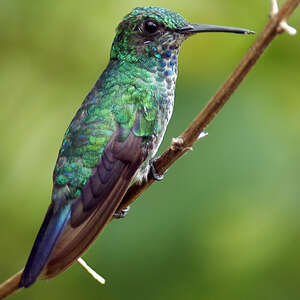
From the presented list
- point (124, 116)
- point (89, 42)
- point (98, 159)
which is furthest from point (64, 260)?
point (89, 42)

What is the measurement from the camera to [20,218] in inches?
→ 115

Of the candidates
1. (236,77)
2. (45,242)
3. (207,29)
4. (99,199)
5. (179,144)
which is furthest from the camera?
(207,29)

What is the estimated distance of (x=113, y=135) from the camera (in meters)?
2.62

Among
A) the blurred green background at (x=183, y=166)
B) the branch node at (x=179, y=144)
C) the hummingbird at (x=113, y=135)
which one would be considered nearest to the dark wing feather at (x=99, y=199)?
the hummingbird at (x=113, y=135)

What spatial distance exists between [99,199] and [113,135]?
0.32 meters

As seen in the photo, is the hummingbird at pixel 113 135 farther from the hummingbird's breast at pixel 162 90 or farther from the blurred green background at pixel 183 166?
the blurred green background at pixel 183 166

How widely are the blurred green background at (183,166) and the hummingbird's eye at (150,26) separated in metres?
0.19

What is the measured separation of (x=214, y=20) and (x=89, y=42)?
635 mm

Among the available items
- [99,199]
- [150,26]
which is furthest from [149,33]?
[99,199]

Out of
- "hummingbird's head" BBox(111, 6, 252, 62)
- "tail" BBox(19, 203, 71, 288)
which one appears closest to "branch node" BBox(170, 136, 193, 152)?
"tail" BBox(19, 203, 71, 288)

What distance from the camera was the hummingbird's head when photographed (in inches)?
112

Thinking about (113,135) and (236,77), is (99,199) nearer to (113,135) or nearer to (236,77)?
(113,135)

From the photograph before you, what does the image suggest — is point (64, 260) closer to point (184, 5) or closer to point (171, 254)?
point (171, 254)

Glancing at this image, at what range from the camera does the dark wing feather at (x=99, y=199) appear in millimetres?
2162
